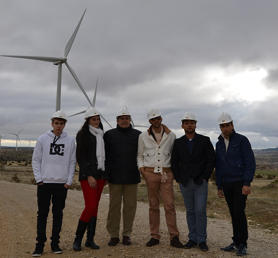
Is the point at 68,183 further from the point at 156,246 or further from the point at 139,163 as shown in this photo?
the point at 156,246

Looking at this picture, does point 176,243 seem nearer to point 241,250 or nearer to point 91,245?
point 241,250

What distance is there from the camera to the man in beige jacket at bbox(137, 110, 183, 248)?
6.67 meters

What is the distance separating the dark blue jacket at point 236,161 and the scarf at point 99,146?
2.17 m

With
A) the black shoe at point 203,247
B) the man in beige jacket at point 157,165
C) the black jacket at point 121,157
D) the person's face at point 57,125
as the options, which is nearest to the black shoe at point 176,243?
the man in beige jacket at point 157,165

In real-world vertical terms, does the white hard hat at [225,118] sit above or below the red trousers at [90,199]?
above

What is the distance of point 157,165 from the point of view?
6.65m

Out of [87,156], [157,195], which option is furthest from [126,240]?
[87,156]

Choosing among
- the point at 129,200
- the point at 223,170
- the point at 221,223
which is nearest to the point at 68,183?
the point at 129,200

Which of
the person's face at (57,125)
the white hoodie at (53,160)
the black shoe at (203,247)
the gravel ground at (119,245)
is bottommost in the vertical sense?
the gravel ground at (119,245)

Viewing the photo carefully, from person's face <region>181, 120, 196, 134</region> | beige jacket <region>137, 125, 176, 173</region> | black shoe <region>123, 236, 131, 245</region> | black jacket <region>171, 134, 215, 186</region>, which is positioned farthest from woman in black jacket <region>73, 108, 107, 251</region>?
person's face <region>181, 120, 196, 134</region>

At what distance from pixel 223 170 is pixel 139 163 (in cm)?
157

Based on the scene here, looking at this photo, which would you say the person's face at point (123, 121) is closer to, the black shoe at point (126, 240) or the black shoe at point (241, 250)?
the black shoe at point (126, 240)

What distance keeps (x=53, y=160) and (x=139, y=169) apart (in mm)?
1625

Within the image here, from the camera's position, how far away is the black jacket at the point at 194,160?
21.4 feet
